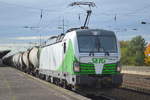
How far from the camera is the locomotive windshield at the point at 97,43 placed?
46.4ft

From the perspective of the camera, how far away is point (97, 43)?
14.3m

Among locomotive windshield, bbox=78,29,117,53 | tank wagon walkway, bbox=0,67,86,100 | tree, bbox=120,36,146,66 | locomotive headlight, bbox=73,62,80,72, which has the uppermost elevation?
tree, bbox=120,36,146,66

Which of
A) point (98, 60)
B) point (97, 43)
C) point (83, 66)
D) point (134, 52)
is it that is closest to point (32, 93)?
point (83, 66)

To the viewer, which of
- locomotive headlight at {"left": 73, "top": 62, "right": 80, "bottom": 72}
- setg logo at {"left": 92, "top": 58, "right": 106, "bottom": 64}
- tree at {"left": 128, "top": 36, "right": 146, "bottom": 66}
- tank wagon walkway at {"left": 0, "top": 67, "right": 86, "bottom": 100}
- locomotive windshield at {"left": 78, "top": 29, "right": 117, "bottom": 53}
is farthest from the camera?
tree at {"left": 128, "top": 36, "right": 146, "bottom": 66}

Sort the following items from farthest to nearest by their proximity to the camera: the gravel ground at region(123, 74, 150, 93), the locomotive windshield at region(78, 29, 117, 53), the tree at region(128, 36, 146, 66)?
the tree at region(128, 36, 146, 66) → the gravel ground at region(123, 74, 150, 93) → the locomotive windshield at region(78, 29, 117, 53)

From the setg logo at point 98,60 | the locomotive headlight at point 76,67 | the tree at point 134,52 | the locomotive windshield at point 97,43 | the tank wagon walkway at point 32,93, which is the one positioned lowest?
the tank wagon walkway at point 32,93

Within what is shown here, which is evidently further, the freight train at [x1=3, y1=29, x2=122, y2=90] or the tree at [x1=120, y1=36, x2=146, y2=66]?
the tree at [x1=120, y1=36, x2=146, y2=66]

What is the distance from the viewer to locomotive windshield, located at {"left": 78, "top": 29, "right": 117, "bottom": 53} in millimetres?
14140

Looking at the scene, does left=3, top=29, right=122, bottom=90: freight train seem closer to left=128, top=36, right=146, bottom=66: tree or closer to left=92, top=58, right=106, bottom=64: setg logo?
left=92, top=58, right=106, bottom=64: setg logo

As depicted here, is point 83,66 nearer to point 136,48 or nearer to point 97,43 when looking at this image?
point 97,43

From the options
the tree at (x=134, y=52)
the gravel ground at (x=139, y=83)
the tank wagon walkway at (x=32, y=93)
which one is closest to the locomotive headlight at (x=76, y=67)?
the tank wagon walkway at (x=32, y=93)

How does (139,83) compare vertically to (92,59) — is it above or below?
below

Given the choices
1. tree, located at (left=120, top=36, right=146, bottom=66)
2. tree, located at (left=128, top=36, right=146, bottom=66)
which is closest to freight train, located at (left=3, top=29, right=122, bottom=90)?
tree, located at (left=120, top=36, right=146, bottom=66)

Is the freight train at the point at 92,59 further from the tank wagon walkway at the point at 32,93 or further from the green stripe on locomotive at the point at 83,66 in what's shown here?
the tank wagon walkway at the point at 32,93
